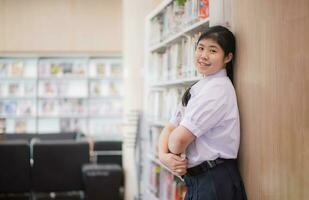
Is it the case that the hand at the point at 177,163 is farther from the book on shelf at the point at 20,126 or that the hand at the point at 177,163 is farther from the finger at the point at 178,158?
the book on shelf at the point at 20,126

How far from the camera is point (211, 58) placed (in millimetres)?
1929

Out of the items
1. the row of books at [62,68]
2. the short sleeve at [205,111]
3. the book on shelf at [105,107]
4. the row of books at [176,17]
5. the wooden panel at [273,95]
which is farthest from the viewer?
the book on shelf at [105,107]

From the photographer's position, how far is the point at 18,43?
766cm

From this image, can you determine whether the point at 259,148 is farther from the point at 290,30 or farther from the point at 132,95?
the point at 132,95

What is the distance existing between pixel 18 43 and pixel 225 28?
6.40 metres

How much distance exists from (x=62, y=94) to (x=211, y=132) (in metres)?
6.52

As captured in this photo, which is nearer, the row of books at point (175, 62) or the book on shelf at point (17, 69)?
the row of books at point (175, 62)

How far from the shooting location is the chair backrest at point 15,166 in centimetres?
500

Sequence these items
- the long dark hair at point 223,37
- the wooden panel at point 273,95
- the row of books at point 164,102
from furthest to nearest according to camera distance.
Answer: the row of books at point 164,102 → the long dark hair at point 223,37 → the wooden panel at point 273,95

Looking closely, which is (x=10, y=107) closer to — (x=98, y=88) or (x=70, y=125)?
(x=70, y=125)

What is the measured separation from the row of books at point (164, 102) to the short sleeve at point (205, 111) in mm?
991

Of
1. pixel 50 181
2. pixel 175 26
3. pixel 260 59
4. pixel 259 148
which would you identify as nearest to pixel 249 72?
pixel 260 59

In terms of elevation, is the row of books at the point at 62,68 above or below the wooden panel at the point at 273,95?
above

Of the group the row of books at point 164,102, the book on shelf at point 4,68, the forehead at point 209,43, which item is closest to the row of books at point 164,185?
the row of books at point 164,102
